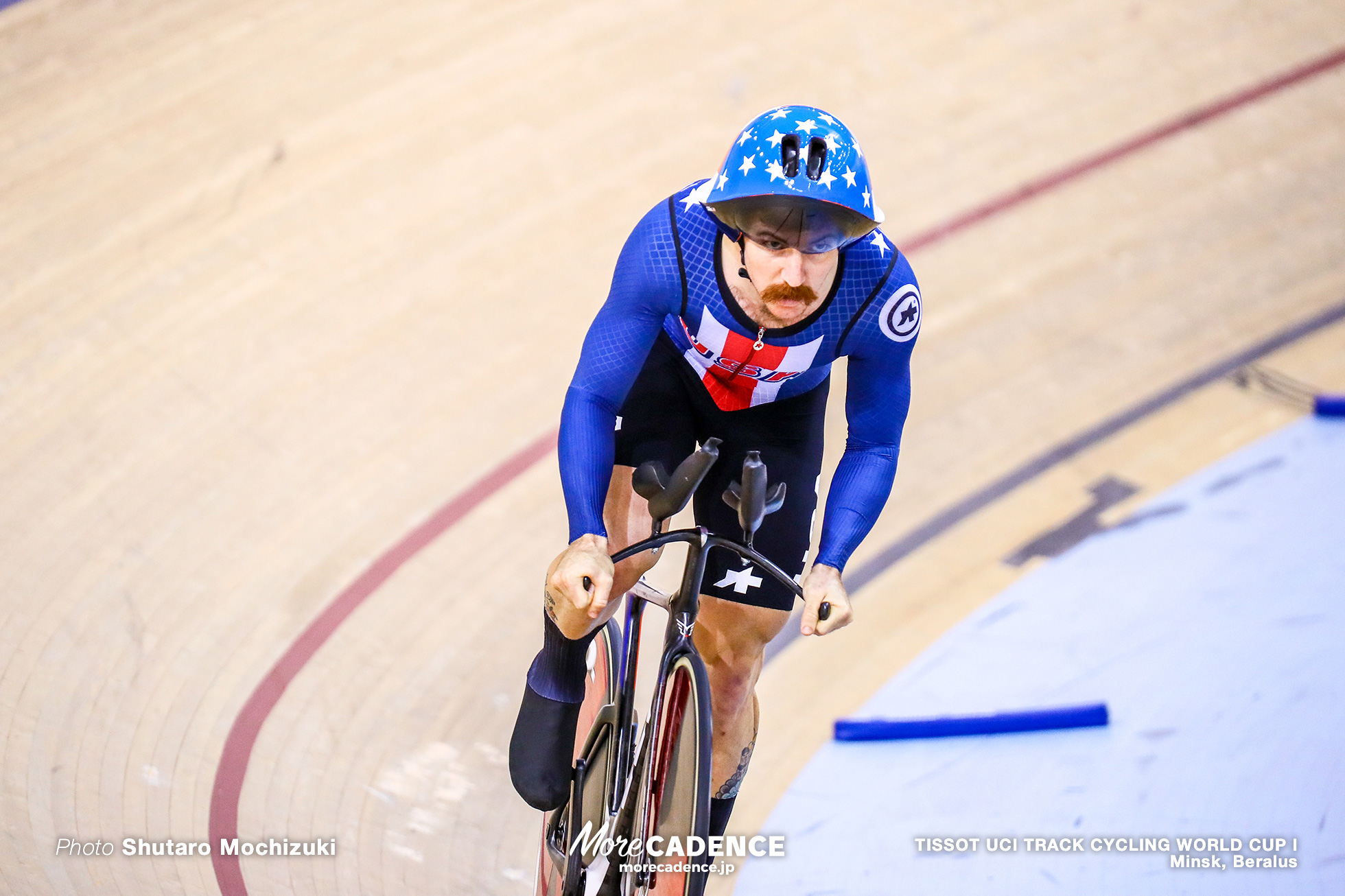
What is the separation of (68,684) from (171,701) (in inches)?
9.4

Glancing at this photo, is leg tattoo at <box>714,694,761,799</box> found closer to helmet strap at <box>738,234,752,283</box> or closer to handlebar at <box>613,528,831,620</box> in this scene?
handlebar at <box>613,528,831,620</box>

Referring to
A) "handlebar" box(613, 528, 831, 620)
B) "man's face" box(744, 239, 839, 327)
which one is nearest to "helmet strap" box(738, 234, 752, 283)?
"man's face" box(744, 239, 839, 327)

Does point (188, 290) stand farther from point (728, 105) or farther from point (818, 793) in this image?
point (818, 793)

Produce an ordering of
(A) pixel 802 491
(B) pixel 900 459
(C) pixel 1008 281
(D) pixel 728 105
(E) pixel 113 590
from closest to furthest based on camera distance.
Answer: (A) pixel 802 491, (E) pixel 113 590, (B) pixel 900 459, (C) pixel 1008 281, (D) pixel 728 105

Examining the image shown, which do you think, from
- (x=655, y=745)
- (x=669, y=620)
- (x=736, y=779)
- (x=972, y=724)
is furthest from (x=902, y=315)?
(x=972, y=724)

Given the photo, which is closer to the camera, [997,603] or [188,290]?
[997,603]

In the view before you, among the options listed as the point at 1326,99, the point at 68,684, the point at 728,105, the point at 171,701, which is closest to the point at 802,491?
the point at 171,701

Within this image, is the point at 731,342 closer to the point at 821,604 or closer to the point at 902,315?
the point at 902,315

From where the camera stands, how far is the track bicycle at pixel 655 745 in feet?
6.85

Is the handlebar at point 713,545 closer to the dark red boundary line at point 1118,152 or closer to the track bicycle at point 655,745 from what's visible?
the track bicycle at point 655,745

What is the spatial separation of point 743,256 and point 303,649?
174cm

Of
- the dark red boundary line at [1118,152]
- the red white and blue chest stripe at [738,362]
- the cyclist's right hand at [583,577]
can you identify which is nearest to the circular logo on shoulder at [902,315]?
the red white and blue chest stripe at [738,362]

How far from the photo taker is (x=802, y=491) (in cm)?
250

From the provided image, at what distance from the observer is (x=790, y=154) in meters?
2.07
